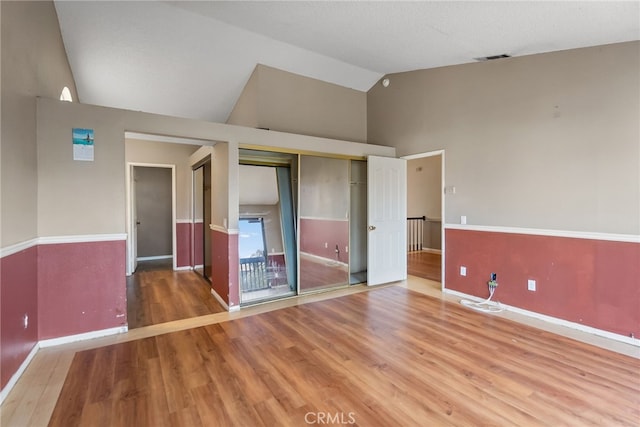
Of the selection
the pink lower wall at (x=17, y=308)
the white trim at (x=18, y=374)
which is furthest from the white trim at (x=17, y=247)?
the white trim at (x=18, y=374)

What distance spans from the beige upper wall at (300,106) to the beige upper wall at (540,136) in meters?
1.13

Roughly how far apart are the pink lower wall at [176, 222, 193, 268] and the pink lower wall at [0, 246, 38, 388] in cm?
319

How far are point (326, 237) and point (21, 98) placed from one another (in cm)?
360

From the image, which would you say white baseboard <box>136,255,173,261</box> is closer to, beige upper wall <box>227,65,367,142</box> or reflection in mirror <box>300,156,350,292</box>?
beige upper wall <box>227,65,367,142</box>

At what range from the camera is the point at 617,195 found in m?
2.79

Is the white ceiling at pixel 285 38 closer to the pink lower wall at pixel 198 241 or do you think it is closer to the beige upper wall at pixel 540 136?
the beige upper wall at pixel 540 136

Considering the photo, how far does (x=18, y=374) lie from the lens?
7.07 ft

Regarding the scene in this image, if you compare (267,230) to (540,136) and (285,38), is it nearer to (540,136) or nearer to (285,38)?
(285,38)

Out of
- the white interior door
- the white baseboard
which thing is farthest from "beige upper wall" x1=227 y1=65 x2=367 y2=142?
the white baseboard

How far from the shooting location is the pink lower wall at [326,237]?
4383 mm

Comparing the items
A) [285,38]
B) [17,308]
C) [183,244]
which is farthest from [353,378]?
[183,244]

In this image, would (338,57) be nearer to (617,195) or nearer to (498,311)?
(617,195)

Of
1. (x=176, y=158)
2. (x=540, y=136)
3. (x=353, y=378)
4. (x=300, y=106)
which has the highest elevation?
(x=300, y=106)

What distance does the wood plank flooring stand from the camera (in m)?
1.80
